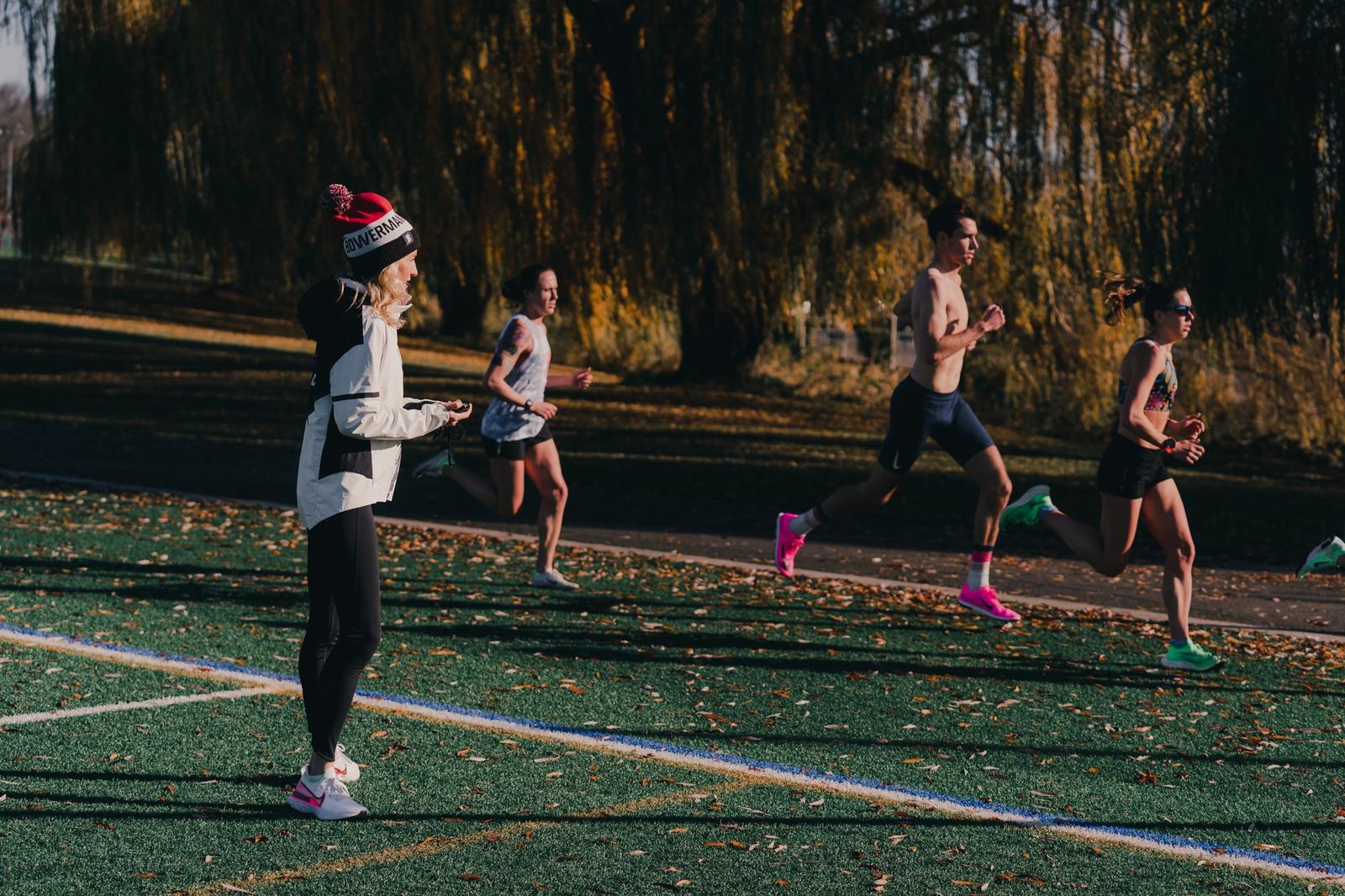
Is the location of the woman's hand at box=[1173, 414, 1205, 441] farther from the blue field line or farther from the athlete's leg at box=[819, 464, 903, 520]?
the blue field line

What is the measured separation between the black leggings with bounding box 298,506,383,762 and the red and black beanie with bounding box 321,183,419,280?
30.3 inches

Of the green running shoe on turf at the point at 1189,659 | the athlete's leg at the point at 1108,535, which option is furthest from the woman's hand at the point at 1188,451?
the green running shoe on turf at the point at 1189,659

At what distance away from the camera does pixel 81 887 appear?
173 inches

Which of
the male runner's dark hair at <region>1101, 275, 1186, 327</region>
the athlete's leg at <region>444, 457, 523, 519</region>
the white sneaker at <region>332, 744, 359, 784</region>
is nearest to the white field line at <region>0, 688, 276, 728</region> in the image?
the white sneaker at <region>332, 744, 359, 784</region>

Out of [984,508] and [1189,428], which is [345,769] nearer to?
[1189,428]

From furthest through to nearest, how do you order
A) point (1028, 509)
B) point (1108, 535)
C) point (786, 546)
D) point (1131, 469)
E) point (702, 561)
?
point (702, 561), point (786, 546), point (1028, 509), point (1108, 535), point (1131, 469)

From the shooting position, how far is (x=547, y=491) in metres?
9.55

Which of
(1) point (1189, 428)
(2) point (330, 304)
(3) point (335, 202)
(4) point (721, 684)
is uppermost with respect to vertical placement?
(3) point (335, 202)

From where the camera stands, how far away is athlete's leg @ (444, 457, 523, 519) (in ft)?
30.8

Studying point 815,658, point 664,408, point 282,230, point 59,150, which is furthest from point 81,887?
point 664,408

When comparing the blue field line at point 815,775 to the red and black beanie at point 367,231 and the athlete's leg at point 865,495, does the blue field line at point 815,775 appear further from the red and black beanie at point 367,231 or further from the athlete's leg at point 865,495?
the athlete's leg at point 865,495

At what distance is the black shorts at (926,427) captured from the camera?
862 centimetres

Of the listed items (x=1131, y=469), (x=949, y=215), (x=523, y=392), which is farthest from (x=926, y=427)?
(x=523, y=392)

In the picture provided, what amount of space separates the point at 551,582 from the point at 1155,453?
12.2ft
